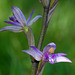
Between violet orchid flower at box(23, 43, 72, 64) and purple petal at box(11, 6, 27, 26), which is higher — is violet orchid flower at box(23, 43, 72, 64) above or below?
below

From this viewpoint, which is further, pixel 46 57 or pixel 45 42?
pixel 45 42

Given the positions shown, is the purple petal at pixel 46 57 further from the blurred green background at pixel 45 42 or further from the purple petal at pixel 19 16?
the blurred green background at pixel 45 42

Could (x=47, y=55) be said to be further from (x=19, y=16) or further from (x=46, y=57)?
(x=19, y=16)

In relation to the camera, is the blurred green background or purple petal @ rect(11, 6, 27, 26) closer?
purple petal @ rect(11, 6, 27, 26)

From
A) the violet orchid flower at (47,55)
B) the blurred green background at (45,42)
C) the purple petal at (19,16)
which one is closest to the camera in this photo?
the violet orchid flower at (47,55)

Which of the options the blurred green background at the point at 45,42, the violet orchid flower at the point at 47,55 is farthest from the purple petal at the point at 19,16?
the blurred green background at the point at 45,42

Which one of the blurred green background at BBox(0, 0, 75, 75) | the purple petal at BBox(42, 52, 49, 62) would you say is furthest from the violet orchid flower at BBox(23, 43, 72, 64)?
the blurred green background at BBox(0, 0, 75, 75)

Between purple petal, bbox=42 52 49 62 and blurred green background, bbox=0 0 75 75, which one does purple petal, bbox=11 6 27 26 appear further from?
blurred green background, bbox=0 0 75 75

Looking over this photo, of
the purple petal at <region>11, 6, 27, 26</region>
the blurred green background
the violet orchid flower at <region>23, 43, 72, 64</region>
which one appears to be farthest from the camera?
the blurred green background

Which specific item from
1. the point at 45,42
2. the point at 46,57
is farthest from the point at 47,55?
the point at 45,42
